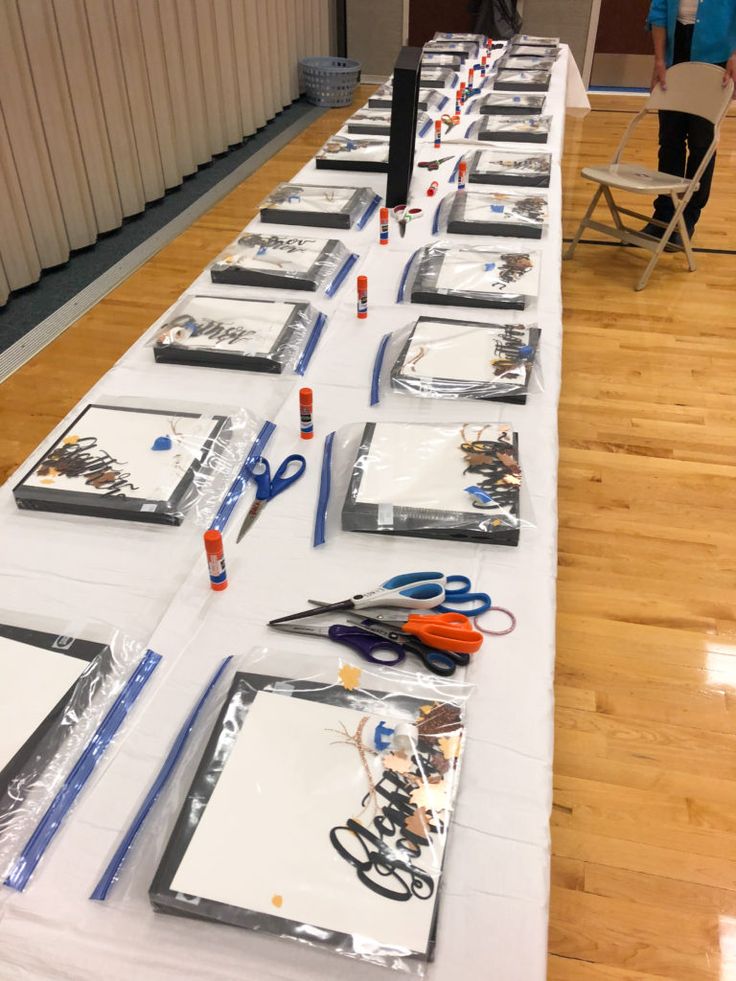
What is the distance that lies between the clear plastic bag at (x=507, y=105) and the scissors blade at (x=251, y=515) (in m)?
2.49

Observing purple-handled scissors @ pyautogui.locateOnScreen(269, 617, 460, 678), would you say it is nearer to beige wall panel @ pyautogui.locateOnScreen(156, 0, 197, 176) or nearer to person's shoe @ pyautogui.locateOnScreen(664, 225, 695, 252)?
person's shoe @ pyautogui.locateOnScreen(664, 225, 695, 252)

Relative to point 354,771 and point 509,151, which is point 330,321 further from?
point 509,151

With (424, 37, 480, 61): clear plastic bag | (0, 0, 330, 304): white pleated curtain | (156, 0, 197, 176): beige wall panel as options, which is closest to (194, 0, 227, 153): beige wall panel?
(0, 0, 330, 304): white pleated curtain

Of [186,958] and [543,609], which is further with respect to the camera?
[543,609]

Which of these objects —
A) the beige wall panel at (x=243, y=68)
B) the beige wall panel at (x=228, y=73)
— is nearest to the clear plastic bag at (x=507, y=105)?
the beige wall panel at (x=228, y=73)

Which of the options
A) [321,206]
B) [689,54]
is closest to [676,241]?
[689,54]

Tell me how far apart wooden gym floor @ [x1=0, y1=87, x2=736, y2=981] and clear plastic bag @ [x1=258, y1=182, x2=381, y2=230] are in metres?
0.92

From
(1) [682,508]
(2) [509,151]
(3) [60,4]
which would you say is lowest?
(1) [682,508]

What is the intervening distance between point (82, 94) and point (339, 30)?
4080 millimetres

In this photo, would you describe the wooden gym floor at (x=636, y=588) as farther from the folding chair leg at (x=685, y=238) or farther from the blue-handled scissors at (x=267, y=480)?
the blue-handled scissors at (x=267, y=480)

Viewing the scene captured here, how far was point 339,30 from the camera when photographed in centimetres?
652

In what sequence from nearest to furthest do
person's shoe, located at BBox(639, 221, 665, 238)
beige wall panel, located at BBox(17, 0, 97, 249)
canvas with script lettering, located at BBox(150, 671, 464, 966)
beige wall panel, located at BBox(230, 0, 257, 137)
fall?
1. canvas with script lettering, located at BBox(150, 671, 464, 966)
2. beige wall panel, located at BBox(17, 0, 97, 249)
3. person's shoe, located at BBox(639, 221, 665, 238)
4. beige wall panel, located at BBox(230, 0, 257, 137)

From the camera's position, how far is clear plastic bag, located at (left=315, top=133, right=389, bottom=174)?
2.43 meters

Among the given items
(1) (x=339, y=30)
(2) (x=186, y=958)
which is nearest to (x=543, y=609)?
(2) (x=186, y=958)
